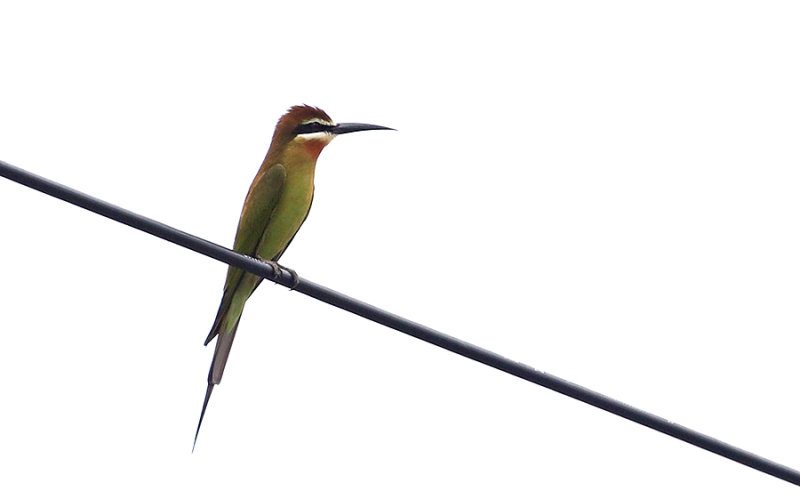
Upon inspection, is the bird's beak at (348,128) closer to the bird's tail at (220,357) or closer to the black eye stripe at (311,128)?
the black eye stripe at (311,128)

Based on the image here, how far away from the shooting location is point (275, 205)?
490 centimetres

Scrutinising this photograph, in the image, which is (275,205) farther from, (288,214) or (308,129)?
(308,129)

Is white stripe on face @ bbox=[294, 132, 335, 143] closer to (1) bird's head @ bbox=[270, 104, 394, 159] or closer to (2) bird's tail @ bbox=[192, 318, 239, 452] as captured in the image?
(1) bird's head @ bbox=[270, 104, 394, 159]

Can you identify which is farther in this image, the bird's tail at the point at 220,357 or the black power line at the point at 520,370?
the bird's tail at the point at 220,357

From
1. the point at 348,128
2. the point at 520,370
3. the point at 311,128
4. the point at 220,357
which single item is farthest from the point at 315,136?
the point at 520,370

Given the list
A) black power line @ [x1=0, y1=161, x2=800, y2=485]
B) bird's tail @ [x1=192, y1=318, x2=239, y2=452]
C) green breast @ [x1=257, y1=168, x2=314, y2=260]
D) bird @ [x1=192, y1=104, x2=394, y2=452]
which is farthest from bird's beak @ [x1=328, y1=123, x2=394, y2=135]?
black power line @ [x1=0, y1=161, x2=800, y2=485]

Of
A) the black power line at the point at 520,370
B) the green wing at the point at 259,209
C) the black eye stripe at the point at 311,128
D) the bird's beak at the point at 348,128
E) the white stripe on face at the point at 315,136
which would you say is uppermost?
the bird's beak at the point at 348,128

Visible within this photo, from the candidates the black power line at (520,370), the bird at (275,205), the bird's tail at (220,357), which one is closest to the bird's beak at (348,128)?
the bird at (275,205)

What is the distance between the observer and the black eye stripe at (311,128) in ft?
17.1

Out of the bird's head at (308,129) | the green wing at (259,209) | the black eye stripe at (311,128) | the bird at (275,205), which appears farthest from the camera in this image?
the black eye stripe at (311,128)

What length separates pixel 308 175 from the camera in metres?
5.03

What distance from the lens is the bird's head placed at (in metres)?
5.11

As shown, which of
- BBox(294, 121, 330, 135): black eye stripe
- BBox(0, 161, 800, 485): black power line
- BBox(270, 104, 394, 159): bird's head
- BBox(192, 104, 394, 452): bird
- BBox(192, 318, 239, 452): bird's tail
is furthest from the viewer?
BBox(294, 121, 330, 135): black eye stripe

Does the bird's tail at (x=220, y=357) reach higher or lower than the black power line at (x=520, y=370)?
lower
